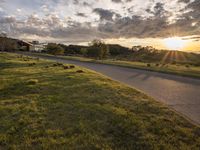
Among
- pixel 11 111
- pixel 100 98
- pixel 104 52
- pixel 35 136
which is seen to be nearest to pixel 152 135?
pixel 35 136

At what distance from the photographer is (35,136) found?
5.61 metres

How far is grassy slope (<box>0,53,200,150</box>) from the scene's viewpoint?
17.2ft

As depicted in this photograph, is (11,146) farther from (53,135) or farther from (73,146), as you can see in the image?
(73,146)

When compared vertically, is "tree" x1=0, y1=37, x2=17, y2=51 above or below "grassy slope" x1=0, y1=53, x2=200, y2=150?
above

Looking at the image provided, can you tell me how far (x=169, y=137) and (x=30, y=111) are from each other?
4.63 m

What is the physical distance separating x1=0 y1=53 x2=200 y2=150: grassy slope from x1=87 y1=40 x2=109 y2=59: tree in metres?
43.6

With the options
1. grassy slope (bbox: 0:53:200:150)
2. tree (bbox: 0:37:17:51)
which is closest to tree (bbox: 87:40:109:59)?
tree (bbox: 0:37:17:51)

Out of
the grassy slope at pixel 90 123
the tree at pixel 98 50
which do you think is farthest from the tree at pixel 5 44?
the grassy slope at pixel 90 123

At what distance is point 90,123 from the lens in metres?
6.51

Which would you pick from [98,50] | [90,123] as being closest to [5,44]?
[98,50]

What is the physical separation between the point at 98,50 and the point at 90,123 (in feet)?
156

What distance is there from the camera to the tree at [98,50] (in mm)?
53475

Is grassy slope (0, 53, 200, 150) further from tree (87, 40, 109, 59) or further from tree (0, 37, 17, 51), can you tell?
tree (0, 37, 17, 51)

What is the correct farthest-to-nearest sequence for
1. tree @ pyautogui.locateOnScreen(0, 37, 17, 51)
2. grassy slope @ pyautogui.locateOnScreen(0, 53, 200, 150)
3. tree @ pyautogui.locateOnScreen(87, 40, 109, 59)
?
tree @ pyautogui.locateOnScreen(0, 37, 17, 51)
tree @ pyautogui.locateOnScreen(87, 40, 109, 59)
grassy slope @ pyautogui.locateOnScreen(0, 53, 200, 150)
